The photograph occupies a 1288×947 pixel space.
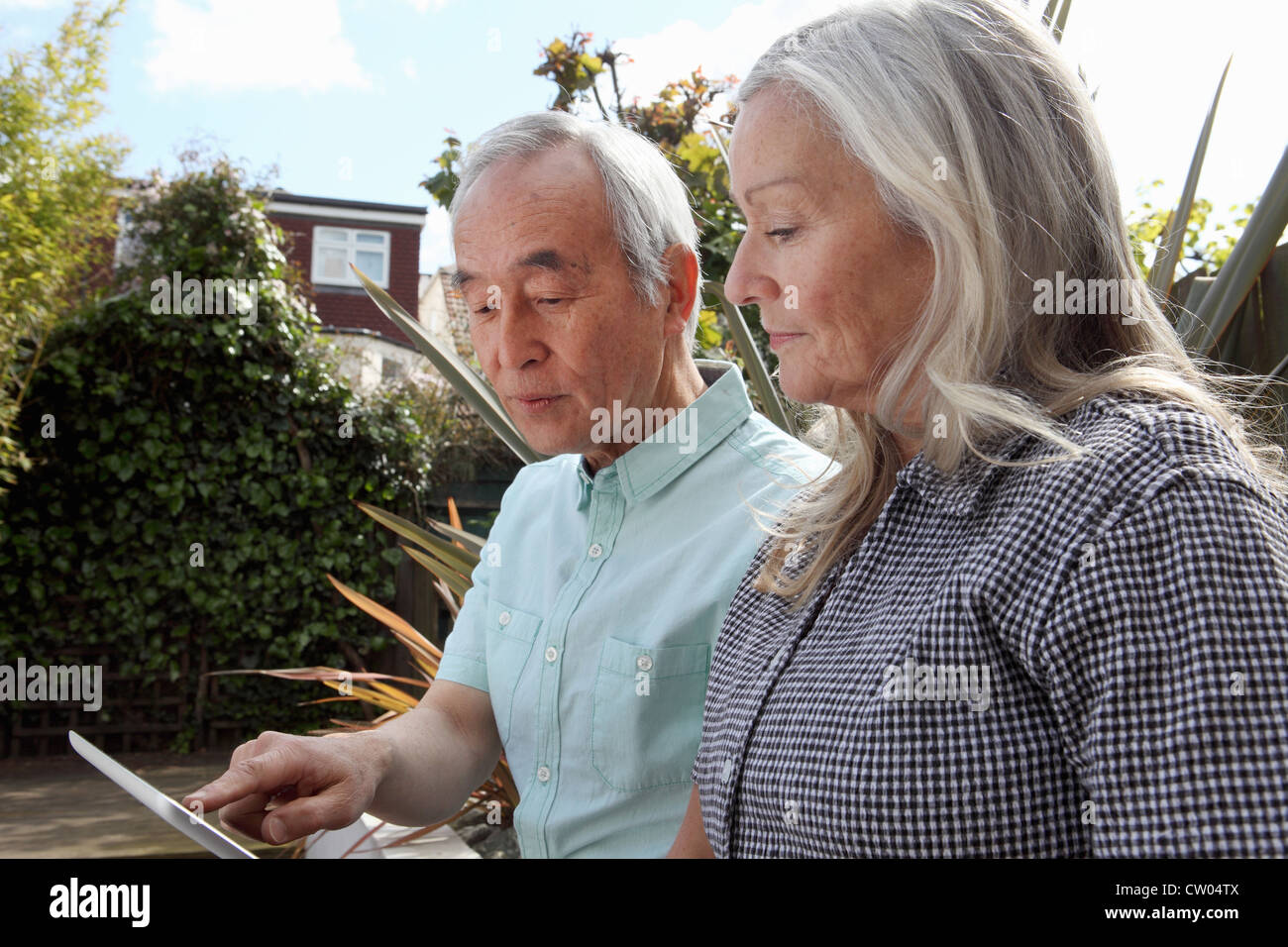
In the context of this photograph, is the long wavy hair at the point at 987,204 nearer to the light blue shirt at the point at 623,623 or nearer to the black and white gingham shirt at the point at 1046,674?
the black and white gingham shirt at the point at 1046,674

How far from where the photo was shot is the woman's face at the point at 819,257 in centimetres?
105

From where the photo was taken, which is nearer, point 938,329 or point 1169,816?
point 1169,816

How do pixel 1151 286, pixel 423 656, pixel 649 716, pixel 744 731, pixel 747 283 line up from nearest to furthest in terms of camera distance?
pixel 744 731 < pixel 747 283 < pixel 649 716 < pixel 1151 286 < pixel 423 656

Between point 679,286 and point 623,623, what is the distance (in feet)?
1.90

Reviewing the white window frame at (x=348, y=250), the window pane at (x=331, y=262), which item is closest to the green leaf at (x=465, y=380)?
the white window frame at (x=348, y=250)

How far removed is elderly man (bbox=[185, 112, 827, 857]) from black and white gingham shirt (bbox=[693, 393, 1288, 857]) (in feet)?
1.22

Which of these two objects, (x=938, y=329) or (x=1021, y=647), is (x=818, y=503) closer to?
(x=938, y=329)

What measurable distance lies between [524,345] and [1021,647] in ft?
3.14

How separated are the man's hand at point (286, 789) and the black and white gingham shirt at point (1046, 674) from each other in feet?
1.48

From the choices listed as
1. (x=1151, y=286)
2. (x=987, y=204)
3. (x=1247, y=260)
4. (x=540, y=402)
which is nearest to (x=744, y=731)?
(x=987, y=204)

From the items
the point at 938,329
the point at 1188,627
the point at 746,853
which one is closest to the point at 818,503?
the point at 938,329

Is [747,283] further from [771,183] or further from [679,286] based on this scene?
[679,286]

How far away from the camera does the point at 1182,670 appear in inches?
27.5

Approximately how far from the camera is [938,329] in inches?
40.1
